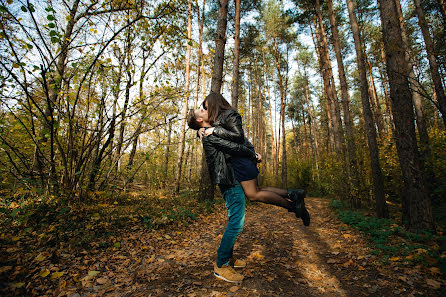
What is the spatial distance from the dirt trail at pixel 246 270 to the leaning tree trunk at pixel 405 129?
112cm

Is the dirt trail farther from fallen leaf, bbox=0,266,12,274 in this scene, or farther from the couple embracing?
fallen leaf, bbox=0,266,12,274

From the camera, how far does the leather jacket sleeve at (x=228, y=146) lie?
2227 mm

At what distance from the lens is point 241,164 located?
90.5 inches

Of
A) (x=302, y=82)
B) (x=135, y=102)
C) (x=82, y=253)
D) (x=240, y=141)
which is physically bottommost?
(x=82, y=253)

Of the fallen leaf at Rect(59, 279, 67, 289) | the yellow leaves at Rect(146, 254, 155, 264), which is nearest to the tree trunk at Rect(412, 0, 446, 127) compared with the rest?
the yellow leaves at Rect(146, 254, 155, 264)

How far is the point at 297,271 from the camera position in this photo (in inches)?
101

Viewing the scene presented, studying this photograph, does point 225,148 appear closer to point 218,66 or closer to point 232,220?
point 232,220

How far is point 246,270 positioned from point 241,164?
139 cm

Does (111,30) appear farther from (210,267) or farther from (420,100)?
(420,100)

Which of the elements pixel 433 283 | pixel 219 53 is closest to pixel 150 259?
pixel 433 283

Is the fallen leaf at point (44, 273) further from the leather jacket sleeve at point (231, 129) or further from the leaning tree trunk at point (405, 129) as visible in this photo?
the leaning tree trunk at point (405, 129)

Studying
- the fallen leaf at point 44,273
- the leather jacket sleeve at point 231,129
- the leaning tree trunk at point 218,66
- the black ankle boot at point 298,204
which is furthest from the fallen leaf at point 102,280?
the leaning tree trunk at point 218,66

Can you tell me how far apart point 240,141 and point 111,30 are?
3.37 metres

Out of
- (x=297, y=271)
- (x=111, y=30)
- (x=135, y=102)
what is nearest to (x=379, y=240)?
(x=297, y=271)
